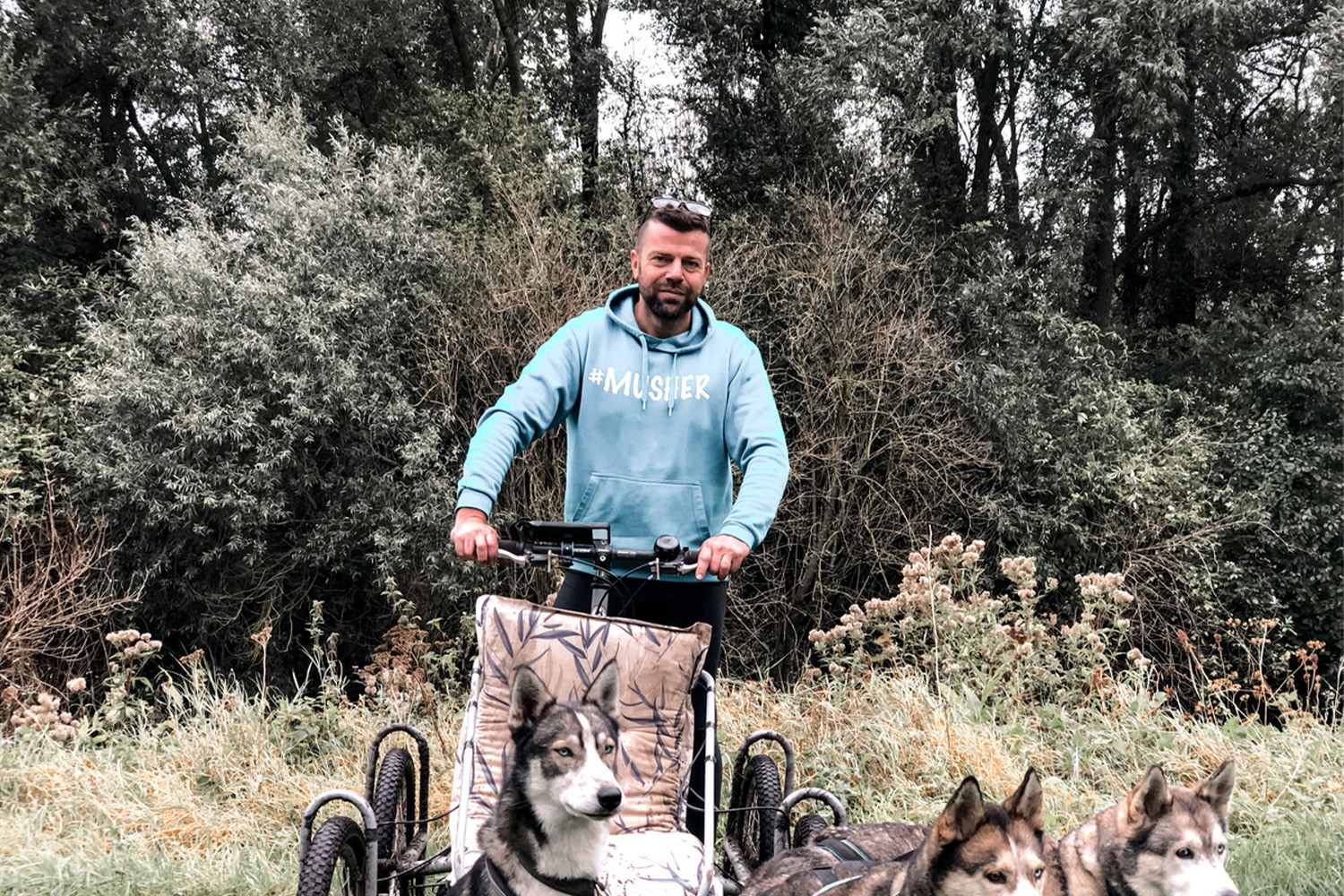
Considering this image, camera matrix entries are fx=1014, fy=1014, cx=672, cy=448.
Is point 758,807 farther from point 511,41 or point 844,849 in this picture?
point 511,41

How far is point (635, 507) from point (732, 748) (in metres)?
2.87

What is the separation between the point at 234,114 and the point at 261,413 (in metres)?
3.76

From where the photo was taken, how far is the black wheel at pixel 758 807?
322 centimetres

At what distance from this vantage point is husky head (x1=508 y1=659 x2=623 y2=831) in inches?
83.7

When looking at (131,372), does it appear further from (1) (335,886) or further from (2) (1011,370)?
(2) (1011,370)

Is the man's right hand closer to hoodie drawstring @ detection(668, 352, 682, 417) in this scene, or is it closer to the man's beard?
hoodie drawstring @ detection(668, 352, 682, 417)

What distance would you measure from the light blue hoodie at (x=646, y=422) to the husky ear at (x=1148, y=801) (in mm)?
1219

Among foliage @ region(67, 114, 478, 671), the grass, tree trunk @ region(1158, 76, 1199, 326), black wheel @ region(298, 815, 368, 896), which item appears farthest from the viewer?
tree trunk @ region(1158, 76, 1199, 326)

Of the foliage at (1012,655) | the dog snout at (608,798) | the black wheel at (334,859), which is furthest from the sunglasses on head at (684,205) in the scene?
the foliage at (1012,655)

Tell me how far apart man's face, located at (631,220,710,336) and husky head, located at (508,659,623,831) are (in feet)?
3.87

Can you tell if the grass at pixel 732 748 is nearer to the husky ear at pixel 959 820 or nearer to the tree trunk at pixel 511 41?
the husky ear at pixel 959 820

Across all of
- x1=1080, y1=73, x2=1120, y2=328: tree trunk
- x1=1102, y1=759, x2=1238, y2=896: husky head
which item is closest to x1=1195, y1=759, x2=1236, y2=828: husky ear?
x1=1102, y1=759, x2=1238, y2=896: husky head

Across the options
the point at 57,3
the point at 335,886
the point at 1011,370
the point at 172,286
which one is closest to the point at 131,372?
the point at 172,286

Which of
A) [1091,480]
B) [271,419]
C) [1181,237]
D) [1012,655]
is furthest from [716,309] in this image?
[1181,237]
